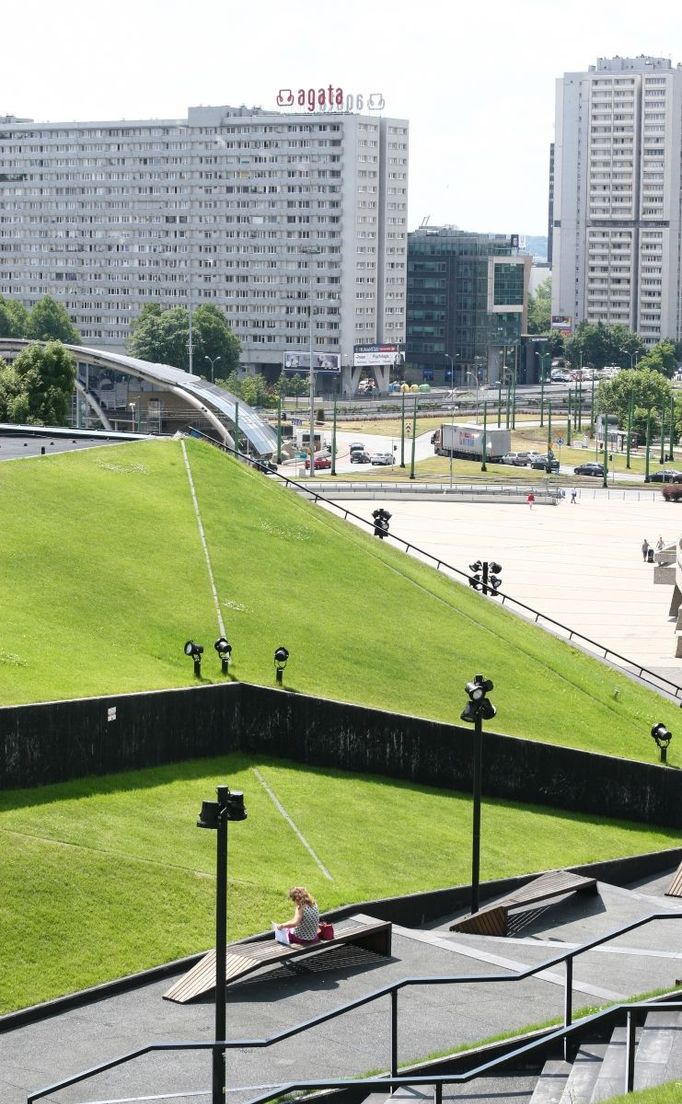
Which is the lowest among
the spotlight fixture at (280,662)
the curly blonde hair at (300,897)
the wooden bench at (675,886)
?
the wooden bench at (675,886)

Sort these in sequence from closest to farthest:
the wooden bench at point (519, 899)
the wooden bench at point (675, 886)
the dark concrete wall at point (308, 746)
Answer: the wooden bench at point (519, 899) → the dark concrete wall at point (308, 746) → the wooden bench at point (675, 886)

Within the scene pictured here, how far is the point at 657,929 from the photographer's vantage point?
80.0 feet

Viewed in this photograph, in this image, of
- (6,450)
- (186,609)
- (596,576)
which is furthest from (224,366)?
(186,609)

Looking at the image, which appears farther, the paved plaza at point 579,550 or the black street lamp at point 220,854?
the paved plaza at point 579,550

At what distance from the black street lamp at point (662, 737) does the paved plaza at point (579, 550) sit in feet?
53.5

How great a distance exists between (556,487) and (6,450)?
3206 inches

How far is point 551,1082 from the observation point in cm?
1532

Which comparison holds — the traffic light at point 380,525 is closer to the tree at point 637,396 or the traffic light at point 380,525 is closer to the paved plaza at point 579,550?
the paved plaza at point 579,550

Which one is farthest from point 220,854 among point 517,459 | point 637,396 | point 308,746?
point 637,396

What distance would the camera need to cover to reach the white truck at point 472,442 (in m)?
146

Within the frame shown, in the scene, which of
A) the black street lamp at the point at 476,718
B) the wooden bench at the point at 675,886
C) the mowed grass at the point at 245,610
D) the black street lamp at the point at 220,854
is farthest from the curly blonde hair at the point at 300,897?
the wooden bench at the point at 675,886

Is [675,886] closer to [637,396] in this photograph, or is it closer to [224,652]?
[224,652]

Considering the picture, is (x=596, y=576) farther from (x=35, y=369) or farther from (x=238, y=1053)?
(x=238, y=1053)

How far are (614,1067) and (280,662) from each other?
59.5 ft
